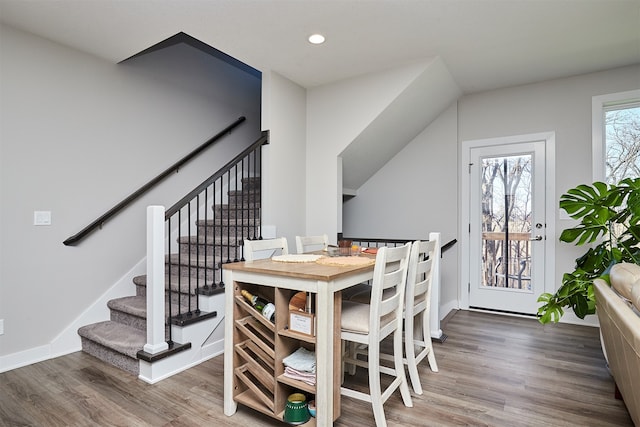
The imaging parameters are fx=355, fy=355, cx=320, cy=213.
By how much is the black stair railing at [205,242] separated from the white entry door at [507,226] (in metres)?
2.57

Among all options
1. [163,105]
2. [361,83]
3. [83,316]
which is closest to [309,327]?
[83,316]

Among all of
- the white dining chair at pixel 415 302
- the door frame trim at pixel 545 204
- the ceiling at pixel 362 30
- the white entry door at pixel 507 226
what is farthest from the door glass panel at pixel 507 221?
the white dining chair at pixel 415 302

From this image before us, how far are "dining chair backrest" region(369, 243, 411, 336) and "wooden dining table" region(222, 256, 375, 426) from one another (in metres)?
0.16

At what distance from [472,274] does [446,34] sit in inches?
106

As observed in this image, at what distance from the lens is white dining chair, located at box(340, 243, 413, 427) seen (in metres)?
1.77

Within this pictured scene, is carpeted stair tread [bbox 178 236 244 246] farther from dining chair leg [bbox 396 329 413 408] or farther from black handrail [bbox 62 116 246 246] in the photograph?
dining chair leg [bbox 396 329 413 408]

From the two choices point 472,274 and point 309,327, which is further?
point 472,274

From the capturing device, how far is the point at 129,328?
292 centimetres

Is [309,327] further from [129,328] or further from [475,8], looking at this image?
[475,8]

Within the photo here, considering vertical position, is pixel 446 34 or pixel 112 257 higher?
pixel 446 34

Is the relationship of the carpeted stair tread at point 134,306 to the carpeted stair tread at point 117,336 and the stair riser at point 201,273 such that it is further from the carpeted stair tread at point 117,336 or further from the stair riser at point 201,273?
the stair riser at point 201,273

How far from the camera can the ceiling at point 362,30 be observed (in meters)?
2.45

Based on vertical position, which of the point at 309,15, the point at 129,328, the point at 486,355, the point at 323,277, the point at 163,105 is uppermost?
the point at 309,15

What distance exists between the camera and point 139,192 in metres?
3.41
